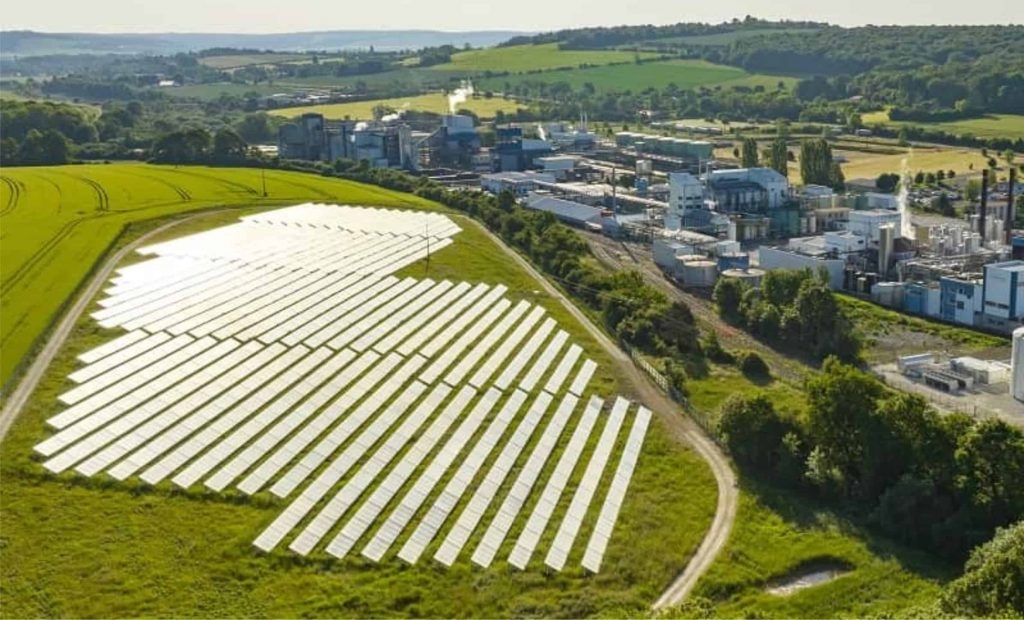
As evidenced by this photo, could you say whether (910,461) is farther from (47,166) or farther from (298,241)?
(47,166)

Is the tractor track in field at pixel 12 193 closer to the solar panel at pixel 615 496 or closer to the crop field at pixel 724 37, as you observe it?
the solar panel at pixel 615 496

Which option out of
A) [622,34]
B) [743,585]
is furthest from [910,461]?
[622,34]

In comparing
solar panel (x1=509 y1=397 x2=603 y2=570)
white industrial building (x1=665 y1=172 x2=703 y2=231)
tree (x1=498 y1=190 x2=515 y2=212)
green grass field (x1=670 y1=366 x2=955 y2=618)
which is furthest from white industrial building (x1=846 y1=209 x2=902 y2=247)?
green grass field (x1=670 y1=366 x2=955 y2=618)

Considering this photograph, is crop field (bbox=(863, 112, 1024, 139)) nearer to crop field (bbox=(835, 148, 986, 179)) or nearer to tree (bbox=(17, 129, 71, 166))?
crop field (bbox=(835, 148, 986, 179))

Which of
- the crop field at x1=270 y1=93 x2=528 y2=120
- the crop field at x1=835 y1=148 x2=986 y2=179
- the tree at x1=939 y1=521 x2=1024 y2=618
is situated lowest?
the tree at x1=939 y1=521 x2=1024 y2=618

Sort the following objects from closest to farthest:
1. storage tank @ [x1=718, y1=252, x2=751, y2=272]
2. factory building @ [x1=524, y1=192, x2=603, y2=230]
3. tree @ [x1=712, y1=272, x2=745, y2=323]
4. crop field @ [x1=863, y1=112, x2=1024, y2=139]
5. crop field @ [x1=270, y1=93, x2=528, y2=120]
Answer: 1. tree @ [x1=712, y1=272, x2=745, y2=323]
2. storage tank @ [x1=718, y1=252, x2=751, y2=272]
3. factory building @ [x1=524, y1=192, x2=603, y2=230]
4. crop field @ [x1=863, y1=112, x2=1024, y2=139]
5. crop field @ [x1=270, y1=93, x2=528, y2=120]

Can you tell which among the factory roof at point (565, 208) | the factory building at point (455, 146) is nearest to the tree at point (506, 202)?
the factory roof at point (565, 208)

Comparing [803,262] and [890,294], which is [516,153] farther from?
[890,294]
